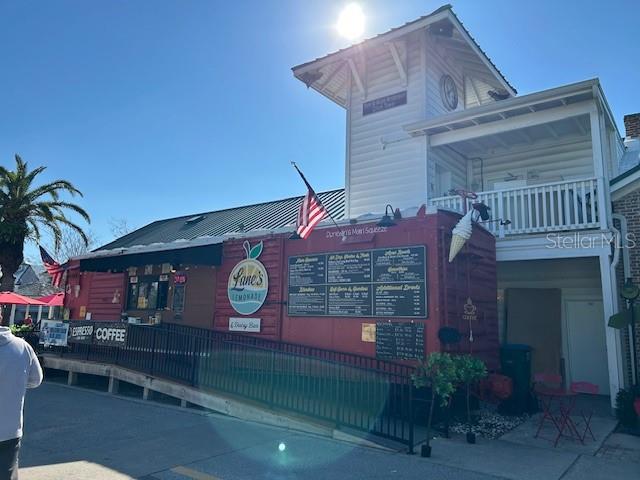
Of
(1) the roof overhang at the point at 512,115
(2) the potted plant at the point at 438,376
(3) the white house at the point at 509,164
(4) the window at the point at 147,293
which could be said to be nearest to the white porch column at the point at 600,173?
(3) the white house at the point at 509,164

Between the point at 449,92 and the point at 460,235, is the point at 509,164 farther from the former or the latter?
the point at 460,235

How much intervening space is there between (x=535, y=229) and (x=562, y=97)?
2.69 meters

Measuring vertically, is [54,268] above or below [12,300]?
above

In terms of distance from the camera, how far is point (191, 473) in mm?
5441

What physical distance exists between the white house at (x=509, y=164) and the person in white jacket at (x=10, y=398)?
29.4ft

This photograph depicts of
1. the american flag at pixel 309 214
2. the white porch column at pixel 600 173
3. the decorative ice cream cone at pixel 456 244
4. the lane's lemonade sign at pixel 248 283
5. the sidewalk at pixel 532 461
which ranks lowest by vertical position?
the sidewalk at pixel 532 461

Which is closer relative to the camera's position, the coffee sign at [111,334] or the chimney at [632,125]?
the coffee sign at [111,334]

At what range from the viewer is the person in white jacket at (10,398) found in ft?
11.6

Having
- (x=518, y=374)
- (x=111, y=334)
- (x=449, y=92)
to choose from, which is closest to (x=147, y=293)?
(x=111, y=334)

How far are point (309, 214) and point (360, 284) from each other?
1.60 meters

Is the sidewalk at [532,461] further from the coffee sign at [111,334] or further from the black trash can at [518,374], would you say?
the coffee sign at [111,334]

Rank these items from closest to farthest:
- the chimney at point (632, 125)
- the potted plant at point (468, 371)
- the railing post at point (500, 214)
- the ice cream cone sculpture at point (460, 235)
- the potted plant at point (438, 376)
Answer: the potted plant at point (438, 376), the potted plant at point (468, 371), the ice cream cone sculpture at point (460, 235), the railing post at point (500, 214), the chimney at point (632, 125)

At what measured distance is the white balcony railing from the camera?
9.48m

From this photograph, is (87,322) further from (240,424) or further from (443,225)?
(443,225)
